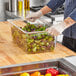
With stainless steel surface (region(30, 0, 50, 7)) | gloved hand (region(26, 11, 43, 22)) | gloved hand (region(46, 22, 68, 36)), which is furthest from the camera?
stainless steel surface (region(30, 0, 50, 7))

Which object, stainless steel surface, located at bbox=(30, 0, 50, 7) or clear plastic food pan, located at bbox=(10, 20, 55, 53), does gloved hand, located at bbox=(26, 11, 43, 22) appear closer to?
clear plastic food pan, located at bbox=(10, 20, 55, 53)

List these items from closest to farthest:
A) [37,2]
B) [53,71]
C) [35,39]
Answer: [53,71] → [35,39] → [37,2]

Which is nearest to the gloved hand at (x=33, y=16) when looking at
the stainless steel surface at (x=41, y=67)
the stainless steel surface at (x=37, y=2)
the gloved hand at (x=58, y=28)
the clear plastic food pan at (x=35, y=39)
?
the clear plastic food pan at (x=35, y=39)

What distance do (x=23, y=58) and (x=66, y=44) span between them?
25.0 inches

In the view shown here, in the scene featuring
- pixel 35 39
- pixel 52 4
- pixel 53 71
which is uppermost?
pixel 52 4

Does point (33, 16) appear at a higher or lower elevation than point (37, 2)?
lower

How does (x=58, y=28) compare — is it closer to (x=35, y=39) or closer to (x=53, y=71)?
(x=35, y=39)

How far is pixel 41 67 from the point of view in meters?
1.86

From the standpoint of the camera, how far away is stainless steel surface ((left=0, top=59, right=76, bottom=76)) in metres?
1.76

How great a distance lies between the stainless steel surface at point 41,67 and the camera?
1.76 m

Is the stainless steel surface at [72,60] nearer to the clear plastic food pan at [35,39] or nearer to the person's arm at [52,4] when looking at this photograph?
the clear plastic food pan at [35,39]

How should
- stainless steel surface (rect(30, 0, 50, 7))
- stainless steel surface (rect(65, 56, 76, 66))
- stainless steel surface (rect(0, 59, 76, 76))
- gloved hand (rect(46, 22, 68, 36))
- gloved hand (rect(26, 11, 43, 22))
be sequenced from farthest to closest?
stainless steel surface (rect(30, 0, 50, 7))
gloved hand (rect(26, 11, 43, 22))
gloved hand (rect(46, 22, 68, 36))
stainless steel surface (rect(65, 56, 76, 66))
stainless steel surface (rect(0, 59, 76, 76))

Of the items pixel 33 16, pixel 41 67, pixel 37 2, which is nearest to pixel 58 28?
pixel 41 67

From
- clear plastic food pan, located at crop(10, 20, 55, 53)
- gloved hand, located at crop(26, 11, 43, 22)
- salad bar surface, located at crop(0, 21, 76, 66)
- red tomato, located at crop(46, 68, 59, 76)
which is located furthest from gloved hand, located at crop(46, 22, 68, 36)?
gloved hand, located at crop(26, 11, 43, 22)
